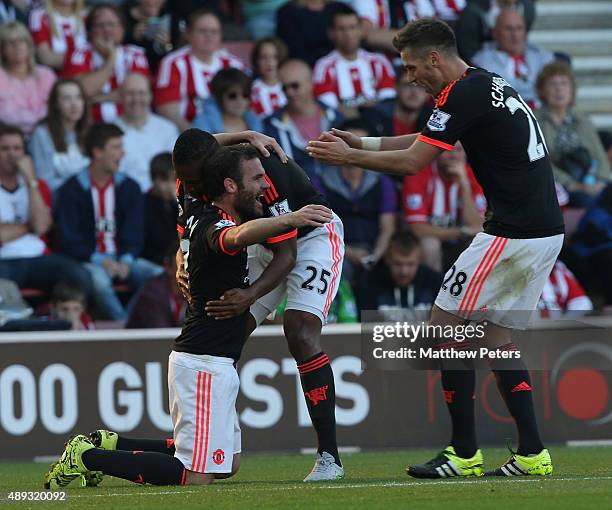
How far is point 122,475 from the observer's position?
22.4 feet

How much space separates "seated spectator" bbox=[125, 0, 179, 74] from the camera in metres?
13.8

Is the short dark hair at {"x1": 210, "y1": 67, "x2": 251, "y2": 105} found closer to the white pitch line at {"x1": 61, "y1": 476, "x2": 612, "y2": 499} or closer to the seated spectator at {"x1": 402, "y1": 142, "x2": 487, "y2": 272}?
the seated spectator at {"x1": 402, "y1": 142, "x2": 487, "y2": 272}

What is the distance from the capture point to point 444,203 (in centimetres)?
1261

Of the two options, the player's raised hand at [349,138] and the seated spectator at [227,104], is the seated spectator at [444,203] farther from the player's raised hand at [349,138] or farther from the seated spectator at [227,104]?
the player's raised hand at [349,138]

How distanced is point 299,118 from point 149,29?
2.08 metres

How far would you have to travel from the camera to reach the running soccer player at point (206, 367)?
6805 mm

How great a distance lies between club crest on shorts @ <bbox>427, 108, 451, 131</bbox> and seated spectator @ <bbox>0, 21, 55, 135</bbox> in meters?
6.53

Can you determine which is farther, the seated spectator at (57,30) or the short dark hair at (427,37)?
the seated spectator at (57,30)

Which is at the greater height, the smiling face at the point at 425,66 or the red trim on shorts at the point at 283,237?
the smiling face at the point at 425,66

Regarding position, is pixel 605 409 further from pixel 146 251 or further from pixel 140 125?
pixel 140 125

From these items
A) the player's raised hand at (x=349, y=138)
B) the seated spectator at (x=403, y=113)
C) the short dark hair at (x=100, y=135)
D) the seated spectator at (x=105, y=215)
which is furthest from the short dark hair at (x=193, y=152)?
the seated spectator at (x=403, y=113)

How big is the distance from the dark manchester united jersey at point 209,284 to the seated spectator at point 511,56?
7.51 m

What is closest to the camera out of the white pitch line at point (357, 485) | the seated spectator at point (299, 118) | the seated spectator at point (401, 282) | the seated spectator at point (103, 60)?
the white pitch line at point (357, 485)

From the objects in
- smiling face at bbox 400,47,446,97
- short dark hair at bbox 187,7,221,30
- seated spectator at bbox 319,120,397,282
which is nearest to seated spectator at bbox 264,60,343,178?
seated spectator at bbox 319,120,397,282
